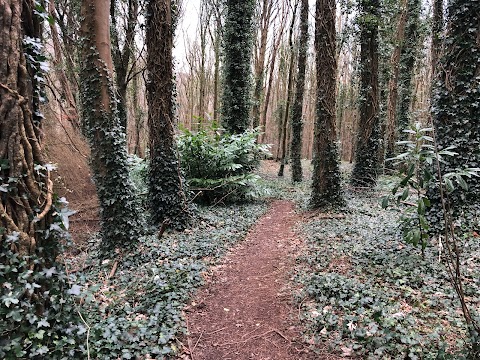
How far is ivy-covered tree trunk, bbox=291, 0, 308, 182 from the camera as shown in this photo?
13539 mm

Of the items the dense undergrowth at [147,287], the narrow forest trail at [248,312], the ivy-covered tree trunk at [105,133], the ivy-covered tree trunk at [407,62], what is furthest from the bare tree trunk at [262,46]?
the narrow forest trail at [248,312]

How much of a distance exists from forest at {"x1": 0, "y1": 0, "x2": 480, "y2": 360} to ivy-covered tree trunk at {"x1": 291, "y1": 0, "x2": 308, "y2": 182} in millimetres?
2734

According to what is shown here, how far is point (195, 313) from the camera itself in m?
3.91

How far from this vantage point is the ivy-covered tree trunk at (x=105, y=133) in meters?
5.16

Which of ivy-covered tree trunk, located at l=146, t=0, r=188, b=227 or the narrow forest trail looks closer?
the narrow forest trail

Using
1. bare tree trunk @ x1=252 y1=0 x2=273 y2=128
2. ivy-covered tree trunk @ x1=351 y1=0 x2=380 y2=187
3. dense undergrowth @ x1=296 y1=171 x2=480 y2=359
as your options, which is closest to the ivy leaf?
dense undergrowth @ x1=296 y1=171 x2=480 y2=359

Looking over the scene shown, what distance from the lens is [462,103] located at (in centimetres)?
544

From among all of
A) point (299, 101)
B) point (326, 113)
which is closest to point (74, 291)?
point (326, 113)

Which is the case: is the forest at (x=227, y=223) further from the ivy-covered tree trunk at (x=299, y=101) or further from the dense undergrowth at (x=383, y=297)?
the ivy-covered tree trunk at (x=299, y=101)

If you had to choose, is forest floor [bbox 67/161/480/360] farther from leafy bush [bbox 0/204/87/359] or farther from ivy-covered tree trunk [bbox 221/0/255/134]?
ivy-covered tree trunk [bbox 221/0/255/134]

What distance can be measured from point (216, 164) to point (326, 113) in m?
3.47

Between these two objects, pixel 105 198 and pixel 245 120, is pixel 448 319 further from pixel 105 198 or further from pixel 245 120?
pixel 245 120

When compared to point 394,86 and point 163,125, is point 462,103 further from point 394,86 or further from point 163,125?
point 394,86

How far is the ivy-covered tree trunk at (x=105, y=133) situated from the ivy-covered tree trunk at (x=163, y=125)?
3.82 ft
